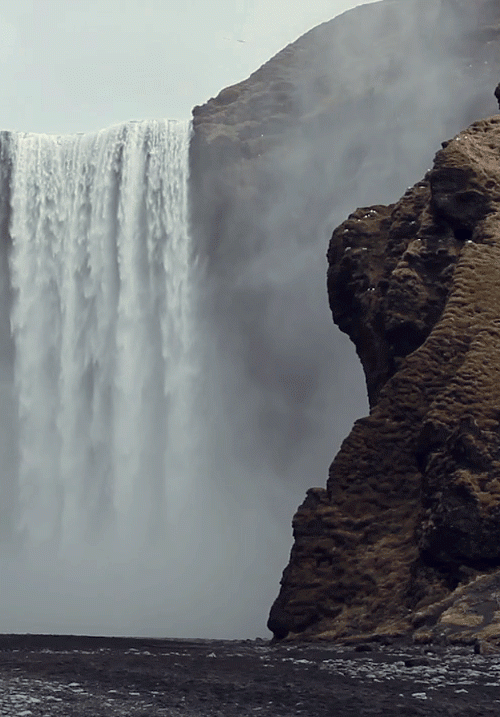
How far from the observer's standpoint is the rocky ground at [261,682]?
14.7 m

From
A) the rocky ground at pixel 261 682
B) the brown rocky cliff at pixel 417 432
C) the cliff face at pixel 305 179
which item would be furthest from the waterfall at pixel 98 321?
the rocky ground at pixel 261 682

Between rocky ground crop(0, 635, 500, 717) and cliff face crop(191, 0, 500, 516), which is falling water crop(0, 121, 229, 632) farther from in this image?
rocky ground crop(0, 635, 500, 717)

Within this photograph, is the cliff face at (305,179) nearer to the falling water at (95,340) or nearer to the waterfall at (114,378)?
the waterfall at (114,378)

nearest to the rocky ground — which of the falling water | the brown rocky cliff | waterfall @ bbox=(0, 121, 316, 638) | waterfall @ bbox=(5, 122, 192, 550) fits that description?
the brown rocky cliff

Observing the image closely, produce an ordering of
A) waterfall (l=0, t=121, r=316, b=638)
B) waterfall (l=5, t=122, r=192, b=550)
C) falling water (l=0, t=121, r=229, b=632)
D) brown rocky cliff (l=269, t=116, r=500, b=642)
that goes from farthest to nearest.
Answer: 1. waterfall (l=5, t=122, r=192, b=550)
2. falling water (l=0, t=121, r=229, b=632)
3. waterfall (l=0, t=121, r=316, b=638)
4. brown rocky cliff (l=269, t=116, r=500, b=642)

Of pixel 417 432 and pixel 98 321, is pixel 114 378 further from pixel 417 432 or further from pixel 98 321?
pixel 417 432

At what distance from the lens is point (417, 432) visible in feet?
82.6

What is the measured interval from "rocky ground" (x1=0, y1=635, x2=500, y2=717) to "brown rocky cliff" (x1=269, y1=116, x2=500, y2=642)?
5.87ft

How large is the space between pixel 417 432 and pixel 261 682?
921 centimetres

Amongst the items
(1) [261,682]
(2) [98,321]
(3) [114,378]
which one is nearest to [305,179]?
(2) [98,321]

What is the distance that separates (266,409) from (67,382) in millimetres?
9672

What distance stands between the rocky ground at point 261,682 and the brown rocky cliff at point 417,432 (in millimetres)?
1790

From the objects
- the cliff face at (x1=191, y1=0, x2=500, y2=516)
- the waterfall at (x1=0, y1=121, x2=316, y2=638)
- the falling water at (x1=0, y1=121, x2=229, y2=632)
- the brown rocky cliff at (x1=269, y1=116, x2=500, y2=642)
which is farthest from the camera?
the cliff face at (x1=191, y1=0, x2=500, y2=516)

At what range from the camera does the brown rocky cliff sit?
22344 mm
